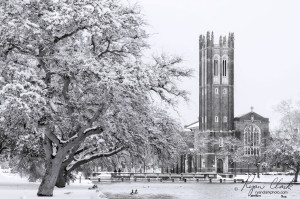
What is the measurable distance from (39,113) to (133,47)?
7590 mm

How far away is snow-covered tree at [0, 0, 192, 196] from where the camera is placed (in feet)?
96.9

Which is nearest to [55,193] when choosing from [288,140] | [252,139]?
[288,140]

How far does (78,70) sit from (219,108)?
386 feet

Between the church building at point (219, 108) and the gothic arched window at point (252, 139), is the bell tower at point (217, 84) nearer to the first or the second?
the church building at point (219, 108)

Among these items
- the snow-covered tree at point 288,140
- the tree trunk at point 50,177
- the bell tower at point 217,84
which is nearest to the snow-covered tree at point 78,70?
the tree trunk at point 50,177

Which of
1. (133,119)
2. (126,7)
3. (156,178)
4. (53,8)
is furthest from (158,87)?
(156,178)

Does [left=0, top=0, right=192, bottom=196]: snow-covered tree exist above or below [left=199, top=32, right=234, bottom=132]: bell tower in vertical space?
below

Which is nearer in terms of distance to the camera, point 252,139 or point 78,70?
point 78,70

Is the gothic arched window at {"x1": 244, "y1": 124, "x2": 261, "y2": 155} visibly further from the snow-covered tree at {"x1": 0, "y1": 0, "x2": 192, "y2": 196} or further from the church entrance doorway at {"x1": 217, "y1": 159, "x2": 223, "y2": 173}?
the snow-covered tree at {"x1": 0, "y1": 0, "x2": 192, "y2": 196}

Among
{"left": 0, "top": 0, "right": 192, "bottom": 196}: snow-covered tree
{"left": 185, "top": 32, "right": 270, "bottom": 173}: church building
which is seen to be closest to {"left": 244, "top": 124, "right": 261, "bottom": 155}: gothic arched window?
{"left": 185, "top": 32, "right": 270, "bottom": 173}: church building

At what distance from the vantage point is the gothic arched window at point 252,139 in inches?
5526

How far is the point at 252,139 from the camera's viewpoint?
142m

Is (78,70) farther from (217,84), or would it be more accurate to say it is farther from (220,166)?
(217,84)

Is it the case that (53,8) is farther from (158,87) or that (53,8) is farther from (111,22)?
(158,87)
